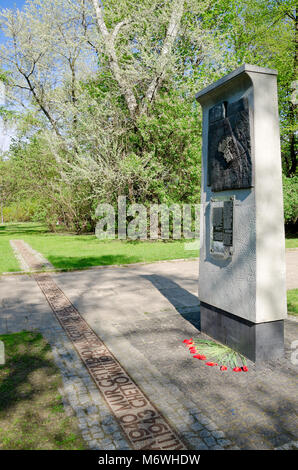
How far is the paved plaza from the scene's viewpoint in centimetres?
290

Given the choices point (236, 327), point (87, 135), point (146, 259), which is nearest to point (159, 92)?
point (87, 135)

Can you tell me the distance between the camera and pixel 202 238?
17.2ft

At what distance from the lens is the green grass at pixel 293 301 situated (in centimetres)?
616

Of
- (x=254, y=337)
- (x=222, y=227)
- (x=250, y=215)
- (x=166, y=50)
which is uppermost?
(x=166, y=50)

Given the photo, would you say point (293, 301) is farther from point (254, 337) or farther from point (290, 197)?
point (290, 197)

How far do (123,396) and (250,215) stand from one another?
2.45 metres

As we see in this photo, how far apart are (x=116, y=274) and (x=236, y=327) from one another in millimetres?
5949

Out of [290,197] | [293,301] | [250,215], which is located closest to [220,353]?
[250,215]

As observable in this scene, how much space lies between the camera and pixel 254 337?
411 centimetres

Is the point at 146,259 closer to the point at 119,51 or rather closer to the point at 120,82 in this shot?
the point at 120,82

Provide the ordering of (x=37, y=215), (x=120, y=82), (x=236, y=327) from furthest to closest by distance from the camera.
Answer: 1. (x=37, y=215)
2. (x=120, y=82)
3. (x=236, y=327)

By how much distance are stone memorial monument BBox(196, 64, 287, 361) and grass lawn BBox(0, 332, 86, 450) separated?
2.27 m

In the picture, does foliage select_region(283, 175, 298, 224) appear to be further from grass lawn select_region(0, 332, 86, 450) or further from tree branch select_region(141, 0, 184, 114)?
grass lawn select_region(0, 332, 86, 450)
